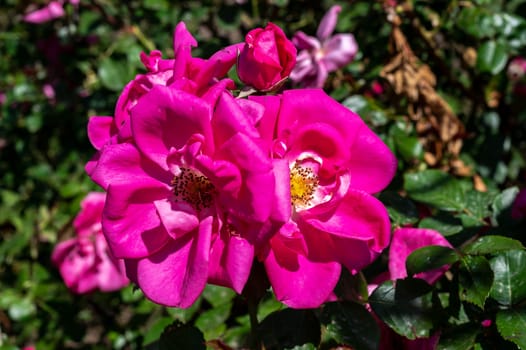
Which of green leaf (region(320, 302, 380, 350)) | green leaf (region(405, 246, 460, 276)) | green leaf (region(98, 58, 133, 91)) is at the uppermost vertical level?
green leaf (region(405, 246, 460, 276))

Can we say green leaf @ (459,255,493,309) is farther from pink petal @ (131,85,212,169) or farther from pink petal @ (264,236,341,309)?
pink petal @ (131,85,212,169)

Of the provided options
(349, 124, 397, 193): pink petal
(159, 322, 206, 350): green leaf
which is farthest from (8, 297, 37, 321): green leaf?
(349, 124, 397, 193): pink petal

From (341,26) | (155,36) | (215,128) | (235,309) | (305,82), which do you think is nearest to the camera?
(215,128)

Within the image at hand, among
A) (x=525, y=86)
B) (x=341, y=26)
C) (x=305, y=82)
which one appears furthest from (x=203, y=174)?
(x=525, y=86)

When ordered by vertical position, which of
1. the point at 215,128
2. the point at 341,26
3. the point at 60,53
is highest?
the point at 215,128

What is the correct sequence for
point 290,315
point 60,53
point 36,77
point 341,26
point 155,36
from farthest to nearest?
point 36,77, point 60,53, point 155,36, point 341,26, point 290,315

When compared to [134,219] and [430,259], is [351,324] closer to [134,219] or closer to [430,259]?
[430,259]

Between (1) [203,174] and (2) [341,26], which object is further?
(2) [341,26]

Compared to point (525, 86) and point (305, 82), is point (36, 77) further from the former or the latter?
point (525, 86)
